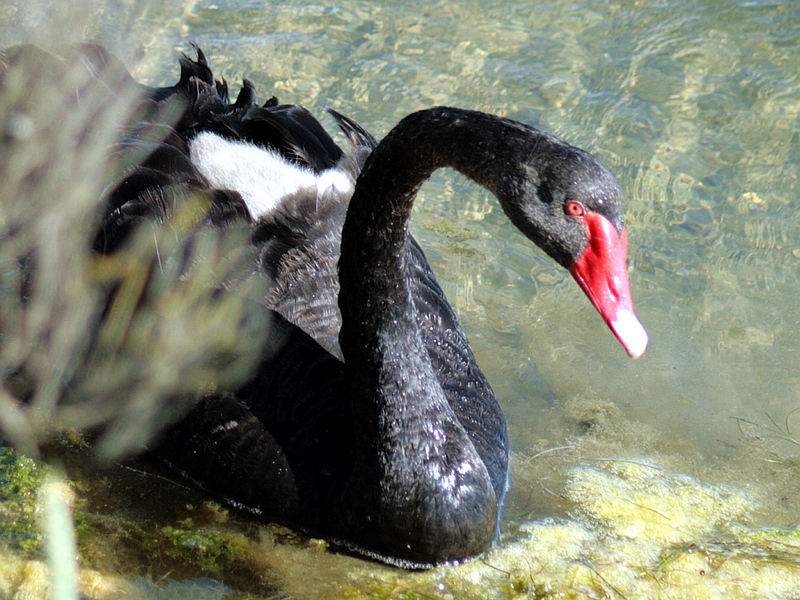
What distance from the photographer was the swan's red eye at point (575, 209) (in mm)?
2266

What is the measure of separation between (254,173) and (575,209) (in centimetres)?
183

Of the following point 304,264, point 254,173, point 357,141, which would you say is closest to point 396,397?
point 304,264

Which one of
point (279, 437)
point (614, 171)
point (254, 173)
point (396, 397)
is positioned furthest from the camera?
point (614, 171)

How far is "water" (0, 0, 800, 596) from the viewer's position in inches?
156

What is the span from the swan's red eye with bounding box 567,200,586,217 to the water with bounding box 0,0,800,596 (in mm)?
1518

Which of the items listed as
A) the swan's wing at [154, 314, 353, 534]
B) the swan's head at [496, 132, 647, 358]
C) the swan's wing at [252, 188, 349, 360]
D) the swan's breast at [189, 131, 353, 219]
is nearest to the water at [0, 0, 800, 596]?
the swan's wing at [154, 314, 353, 534]

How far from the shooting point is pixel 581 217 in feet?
7.51

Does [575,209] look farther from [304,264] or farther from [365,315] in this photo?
[304,264]

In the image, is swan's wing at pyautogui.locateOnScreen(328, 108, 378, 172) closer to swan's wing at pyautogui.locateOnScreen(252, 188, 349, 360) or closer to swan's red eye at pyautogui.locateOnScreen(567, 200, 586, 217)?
swan's wing at pyautogui.locateOnScreen(252, 188, 349, 360)

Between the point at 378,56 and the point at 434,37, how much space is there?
0.50m

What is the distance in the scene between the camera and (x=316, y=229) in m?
3.67

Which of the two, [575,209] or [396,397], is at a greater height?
[575,209]

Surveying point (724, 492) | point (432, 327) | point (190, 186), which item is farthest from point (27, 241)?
point (724, 492)

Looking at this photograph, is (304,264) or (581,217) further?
(304,264)
